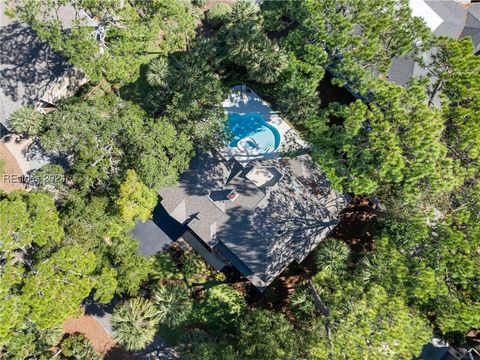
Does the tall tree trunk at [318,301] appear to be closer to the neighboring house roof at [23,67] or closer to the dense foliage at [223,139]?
the dense foliage at [223,139]

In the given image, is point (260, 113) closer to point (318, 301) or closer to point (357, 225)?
point (357, 225)

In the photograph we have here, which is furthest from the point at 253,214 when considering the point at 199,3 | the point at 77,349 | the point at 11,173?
the point at 11,173

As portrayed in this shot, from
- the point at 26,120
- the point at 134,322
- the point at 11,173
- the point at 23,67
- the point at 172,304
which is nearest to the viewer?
the point at 134,322

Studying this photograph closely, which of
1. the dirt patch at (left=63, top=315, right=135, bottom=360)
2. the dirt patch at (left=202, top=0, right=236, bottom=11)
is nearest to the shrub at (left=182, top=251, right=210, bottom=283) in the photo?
the dirt patch at (left=63, top=315, right=135, bottom=360)

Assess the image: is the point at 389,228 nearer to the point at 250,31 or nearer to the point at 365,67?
the point at 365,67

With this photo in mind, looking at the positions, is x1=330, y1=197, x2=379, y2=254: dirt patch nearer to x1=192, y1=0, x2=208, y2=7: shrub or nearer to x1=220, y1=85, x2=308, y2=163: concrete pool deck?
x1=220, y1=85, x2=308, y2=163: concrete pool deck
